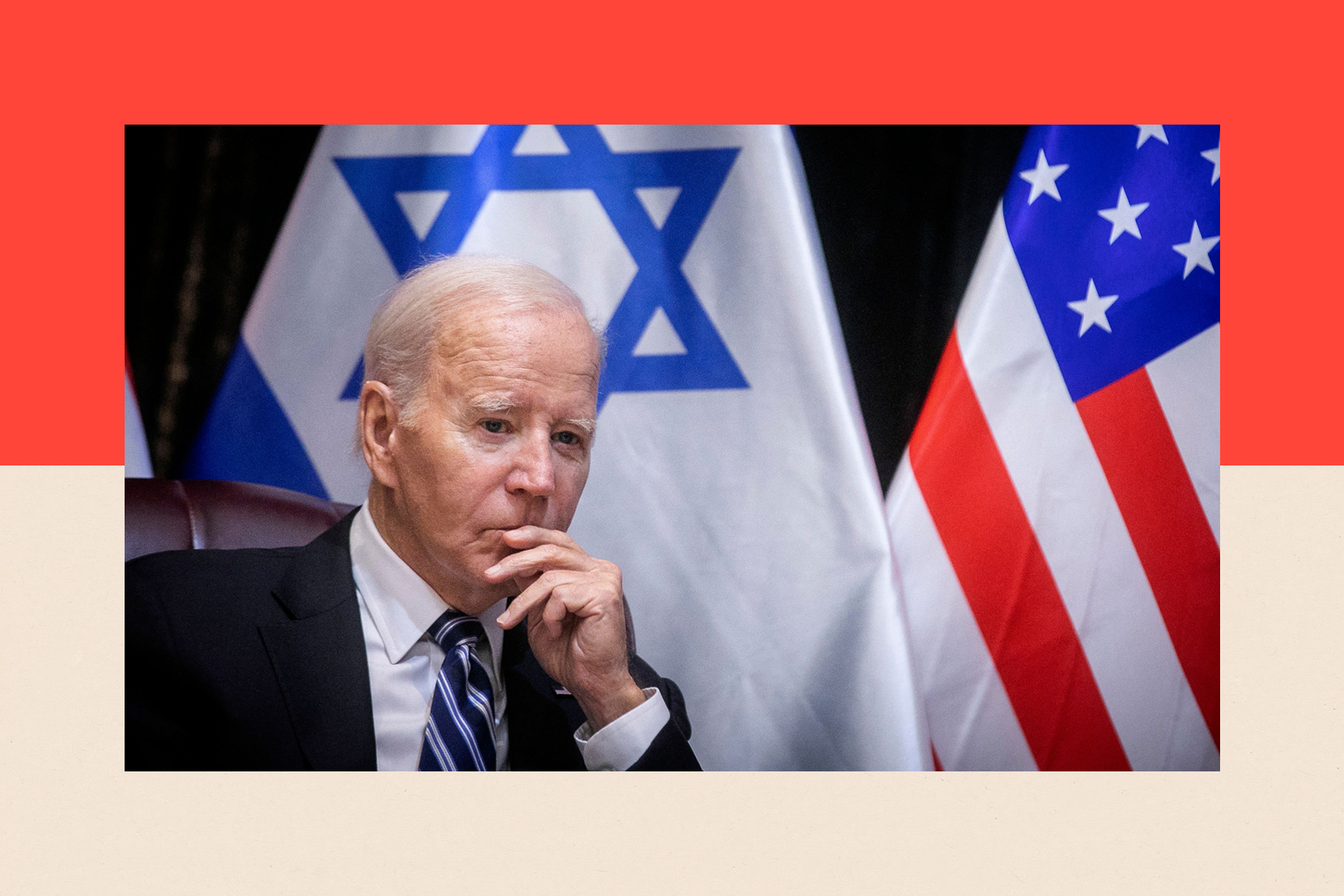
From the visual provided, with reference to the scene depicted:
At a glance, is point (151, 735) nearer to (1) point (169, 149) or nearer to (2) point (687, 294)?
(1) point (169, 149)

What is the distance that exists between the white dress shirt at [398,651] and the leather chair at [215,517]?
21cm

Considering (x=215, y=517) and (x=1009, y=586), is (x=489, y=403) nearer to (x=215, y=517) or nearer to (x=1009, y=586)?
(x=215, y=517)

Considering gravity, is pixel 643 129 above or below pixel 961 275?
above

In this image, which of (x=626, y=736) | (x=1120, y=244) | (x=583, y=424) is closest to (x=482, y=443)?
(x=583, y=424)

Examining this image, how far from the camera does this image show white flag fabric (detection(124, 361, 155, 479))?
7.26 ft

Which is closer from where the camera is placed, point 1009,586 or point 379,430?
point 379,430

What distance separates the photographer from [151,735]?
1963 mm

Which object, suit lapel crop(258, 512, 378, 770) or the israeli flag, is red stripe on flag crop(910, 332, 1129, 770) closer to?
the israeli flag

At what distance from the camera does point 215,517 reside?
6.86 ft

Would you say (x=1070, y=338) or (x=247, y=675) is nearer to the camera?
(x=247, y=675)

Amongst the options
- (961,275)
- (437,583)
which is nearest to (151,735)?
(437,583)

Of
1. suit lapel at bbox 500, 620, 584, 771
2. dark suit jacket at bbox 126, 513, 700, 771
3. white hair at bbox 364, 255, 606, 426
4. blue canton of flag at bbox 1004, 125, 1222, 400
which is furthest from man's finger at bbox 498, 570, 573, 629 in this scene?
blue canton of flag at bbox 1004, 125, 1222, 400

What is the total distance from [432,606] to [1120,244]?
1552 mm

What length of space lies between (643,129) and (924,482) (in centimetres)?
93
